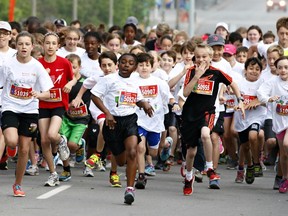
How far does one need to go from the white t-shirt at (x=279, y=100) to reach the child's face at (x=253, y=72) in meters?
1.98

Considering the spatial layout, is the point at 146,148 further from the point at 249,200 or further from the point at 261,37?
the point at 261,37

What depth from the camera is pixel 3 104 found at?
1507 cm

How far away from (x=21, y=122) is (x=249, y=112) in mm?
4407

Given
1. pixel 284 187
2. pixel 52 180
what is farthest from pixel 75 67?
pixel 284 187

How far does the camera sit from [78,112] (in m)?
18.8

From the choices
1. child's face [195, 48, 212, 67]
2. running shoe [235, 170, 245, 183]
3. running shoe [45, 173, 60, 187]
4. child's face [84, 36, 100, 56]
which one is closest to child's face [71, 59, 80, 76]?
child's face [84, 36, 100, 56]

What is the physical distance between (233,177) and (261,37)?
6.42m

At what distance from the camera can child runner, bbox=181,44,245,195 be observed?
15.8 meters

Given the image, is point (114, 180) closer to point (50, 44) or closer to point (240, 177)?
point (50, 44)

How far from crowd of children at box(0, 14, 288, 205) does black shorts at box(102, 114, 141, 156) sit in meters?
0.01

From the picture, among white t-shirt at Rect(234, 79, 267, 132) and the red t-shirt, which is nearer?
the red t-shirt

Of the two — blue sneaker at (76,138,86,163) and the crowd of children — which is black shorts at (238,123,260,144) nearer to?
the crowd of children

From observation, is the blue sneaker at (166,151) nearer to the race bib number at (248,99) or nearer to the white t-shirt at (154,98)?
the white t-shirt at (154,98)

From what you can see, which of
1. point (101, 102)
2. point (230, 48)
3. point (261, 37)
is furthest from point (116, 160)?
point (261, 37)
